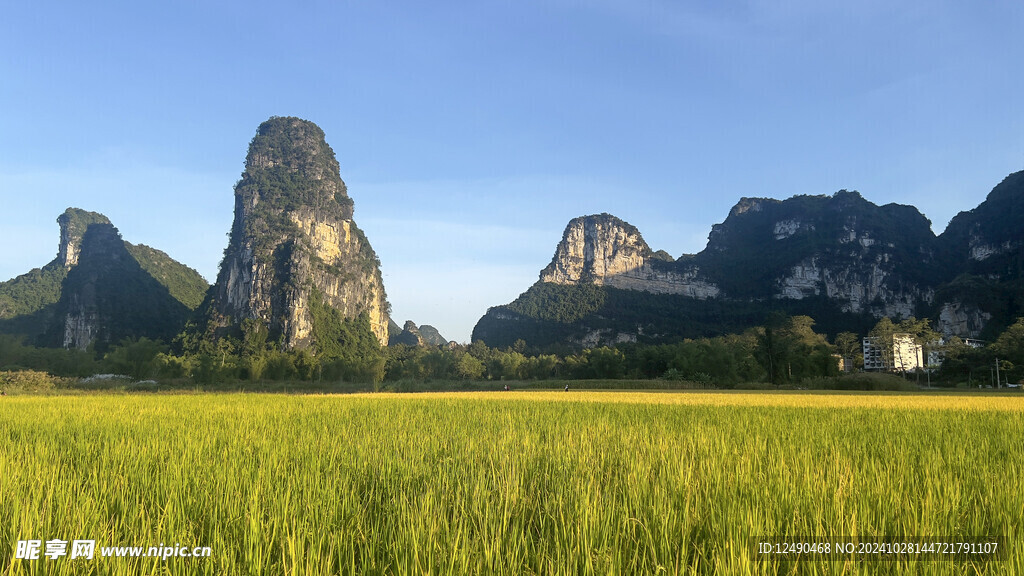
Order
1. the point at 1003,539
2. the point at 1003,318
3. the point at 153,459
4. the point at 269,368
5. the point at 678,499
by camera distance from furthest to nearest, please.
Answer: the point at 1003,318, the point at 269,368, the point at 153,459, the point at 678,499, the point at 1003,539

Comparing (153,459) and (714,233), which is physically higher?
(714,233)

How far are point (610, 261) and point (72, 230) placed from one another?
157495 mm

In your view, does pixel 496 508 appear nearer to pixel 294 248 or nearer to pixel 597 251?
pixel 294 248

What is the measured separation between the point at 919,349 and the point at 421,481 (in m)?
97.6

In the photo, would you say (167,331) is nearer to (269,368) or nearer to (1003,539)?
(269,368)

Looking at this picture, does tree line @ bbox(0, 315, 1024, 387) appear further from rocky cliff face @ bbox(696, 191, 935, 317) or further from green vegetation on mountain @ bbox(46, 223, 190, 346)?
rocky cliff face @ bbox(696, 191, 935, 317)

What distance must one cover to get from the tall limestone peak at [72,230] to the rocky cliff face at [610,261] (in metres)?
135

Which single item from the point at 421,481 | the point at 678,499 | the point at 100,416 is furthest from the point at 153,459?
the point at 100,416

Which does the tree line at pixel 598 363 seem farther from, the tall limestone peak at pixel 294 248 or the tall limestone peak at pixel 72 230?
the tall limestone peak at pixel 72 230

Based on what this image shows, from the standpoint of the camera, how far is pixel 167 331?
116938 millimetres

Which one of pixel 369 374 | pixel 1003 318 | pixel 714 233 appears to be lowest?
pixel 369 374

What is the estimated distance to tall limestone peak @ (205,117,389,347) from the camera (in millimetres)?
105500

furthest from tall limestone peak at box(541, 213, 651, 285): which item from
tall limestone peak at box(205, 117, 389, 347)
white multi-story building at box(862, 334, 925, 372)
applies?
white multi-story building at box(862, 334, 925, 372)

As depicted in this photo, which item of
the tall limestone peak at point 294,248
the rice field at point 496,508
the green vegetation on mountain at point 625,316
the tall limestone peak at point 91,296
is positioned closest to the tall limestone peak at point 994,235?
the green vegetation on mountain at point 625,316
